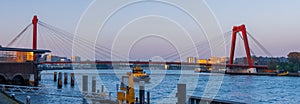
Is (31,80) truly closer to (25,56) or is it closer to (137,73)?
(25,56)

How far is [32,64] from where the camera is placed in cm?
3969

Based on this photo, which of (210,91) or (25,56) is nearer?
(210,91)

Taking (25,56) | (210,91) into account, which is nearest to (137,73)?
(210,91)

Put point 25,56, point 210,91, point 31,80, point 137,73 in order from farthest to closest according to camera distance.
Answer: point 25,56, point 137,73, point 31,80, point 210,91

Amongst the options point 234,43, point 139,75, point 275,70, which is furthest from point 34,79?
point 275,70

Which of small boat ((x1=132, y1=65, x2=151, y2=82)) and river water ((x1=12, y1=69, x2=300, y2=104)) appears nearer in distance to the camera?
river water ((x1=12, y1=69, x2=300, y2=104))

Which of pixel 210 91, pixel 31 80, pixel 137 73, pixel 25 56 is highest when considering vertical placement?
pixel 25 56

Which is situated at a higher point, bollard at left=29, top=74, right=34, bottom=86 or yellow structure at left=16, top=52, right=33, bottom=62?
yellow structure at left=16, top=52, right=33, bottom=62

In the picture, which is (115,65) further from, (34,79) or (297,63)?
(297,63)

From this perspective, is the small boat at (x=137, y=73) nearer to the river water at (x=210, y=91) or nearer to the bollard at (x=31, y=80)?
the river water at (x=210, y=91)

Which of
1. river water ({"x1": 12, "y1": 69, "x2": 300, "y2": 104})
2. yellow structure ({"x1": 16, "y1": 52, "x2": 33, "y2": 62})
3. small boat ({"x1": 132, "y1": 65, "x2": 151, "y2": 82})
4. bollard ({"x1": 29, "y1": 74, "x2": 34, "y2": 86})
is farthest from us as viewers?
yellow structure ({"x1": 16, "y1": 52, "x2": 33, "y2": 62})

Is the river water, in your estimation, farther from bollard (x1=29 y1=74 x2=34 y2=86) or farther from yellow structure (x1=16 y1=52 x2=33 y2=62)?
yellow structure (x1=16 y1=52 x2=33 y2=62)

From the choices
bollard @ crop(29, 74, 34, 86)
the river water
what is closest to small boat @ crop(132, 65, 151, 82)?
the river water

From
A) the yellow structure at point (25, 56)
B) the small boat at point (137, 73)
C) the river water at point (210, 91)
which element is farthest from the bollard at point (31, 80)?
the small boat at point (137, 73)
